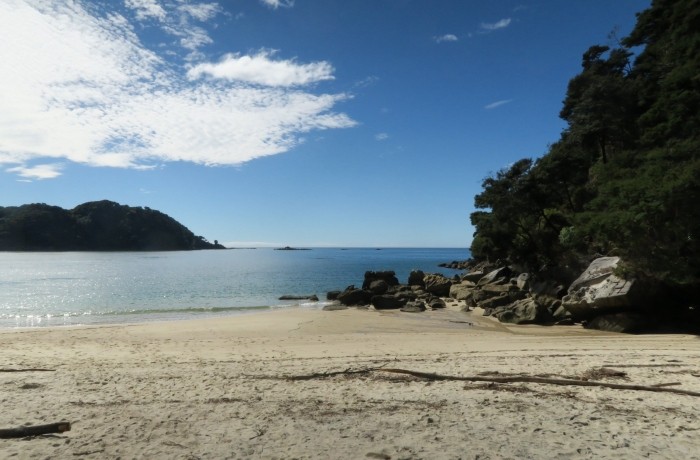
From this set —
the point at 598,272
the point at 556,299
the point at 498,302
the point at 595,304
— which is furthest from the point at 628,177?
the point at 498,302

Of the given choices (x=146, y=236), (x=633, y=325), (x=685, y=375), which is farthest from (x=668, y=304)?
(x=146, y=236)

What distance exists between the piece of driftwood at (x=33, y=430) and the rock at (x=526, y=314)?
21.6m

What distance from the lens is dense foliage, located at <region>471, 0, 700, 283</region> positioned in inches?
627

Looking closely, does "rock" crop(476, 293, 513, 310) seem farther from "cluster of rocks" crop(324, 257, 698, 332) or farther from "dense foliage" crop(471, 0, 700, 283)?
"dense foliage" crop(471, 0, 700, 283)

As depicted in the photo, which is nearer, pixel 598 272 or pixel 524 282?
pixel 598 272

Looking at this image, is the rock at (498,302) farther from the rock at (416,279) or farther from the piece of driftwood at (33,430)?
the piece of driftwood at (33,430)

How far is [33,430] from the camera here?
254 inches

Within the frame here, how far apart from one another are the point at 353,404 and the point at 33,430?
17.0 ft

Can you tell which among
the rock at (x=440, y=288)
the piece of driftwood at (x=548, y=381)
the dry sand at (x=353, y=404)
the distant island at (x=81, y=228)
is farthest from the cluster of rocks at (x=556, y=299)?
the distant island at (x=81, y=228)

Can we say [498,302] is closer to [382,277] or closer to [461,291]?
[461,291]

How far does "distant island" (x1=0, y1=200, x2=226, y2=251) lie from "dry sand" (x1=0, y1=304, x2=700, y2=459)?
179 metres

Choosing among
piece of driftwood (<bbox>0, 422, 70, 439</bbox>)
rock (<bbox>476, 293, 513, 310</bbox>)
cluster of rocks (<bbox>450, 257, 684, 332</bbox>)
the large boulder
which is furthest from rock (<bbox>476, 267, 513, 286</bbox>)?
piece of driftwood (<bbox>0, 422, 70, 439</bbox>)

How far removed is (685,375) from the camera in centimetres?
901

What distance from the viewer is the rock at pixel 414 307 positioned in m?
30.2
